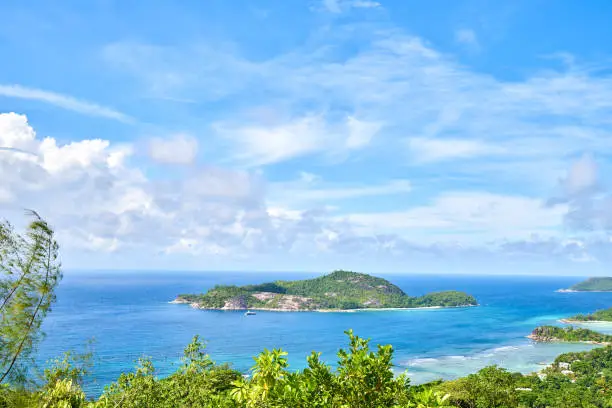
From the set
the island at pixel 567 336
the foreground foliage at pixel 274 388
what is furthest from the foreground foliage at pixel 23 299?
the island at pixel 567 336

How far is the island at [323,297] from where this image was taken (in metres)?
134

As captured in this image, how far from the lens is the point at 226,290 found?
13888 centimetres

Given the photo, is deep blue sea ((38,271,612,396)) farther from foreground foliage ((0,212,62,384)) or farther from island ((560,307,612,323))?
foreground foliage ((0,212,62,384))

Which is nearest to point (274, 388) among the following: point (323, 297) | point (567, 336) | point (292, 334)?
point (292, 334)

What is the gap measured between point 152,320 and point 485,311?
101413 mm

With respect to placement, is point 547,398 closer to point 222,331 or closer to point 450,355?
point 450,355

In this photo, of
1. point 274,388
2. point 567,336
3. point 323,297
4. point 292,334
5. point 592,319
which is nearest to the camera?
point 274,388

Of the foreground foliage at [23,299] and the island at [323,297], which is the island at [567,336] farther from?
the foreground foliage at [23,299]

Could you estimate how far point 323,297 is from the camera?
482 ft

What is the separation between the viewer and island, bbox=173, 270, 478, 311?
134 meters

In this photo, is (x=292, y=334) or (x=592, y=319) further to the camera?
(x=592, y=319)

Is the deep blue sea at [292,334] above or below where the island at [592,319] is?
below

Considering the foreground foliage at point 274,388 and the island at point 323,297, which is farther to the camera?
the island at point 323,297

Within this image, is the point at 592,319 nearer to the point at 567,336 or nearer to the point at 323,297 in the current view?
the point at 567,336
